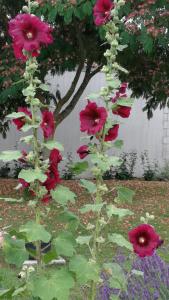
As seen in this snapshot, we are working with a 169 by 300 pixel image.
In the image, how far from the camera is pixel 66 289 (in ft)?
7.81

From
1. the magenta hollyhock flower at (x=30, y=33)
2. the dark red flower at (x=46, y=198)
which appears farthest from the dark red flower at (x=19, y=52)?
the dark red flower at (x=46, y=198)

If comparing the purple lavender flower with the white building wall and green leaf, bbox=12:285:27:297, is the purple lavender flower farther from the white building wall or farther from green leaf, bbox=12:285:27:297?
the white building wall

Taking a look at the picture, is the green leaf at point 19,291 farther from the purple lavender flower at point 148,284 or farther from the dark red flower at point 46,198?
the purple lavender flower at point 148,284

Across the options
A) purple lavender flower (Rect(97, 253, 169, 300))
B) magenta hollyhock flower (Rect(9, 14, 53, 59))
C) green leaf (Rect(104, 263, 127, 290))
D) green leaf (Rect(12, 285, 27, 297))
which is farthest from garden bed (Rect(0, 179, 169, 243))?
magenta hollyhock flower (Rect(9, 14, 53, 59))

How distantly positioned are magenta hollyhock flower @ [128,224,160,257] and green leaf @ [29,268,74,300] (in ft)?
1.01

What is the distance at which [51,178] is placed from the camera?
2.53 meters

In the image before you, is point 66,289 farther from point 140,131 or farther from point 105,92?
point 140,131

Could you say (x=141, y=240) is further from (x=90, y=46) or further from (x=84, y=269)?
(x=90, y=46)

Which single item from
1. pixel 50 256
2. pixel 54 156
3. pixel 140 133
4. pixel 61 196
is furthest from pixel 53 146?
pixel 140 133

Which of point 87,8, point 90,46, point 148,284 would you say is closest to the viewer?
point 148,284

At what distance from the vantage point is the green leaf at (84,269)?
8.00ft

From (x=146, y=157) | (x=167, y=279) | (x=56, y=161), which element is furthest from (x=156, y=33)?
(x=146, y=157)

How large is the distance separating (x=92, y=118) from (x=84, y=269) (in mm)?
642

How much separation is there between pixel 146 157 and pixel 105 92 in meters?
14.0
